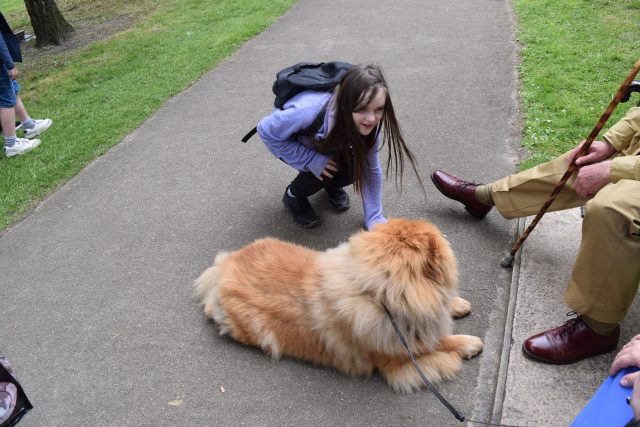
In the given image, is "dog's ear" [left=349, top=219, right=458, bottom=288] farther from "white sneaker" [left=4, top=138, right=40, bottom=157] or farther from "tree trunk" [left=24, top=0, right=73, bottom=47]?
"tree trunk" [left=24, top=0, right=73, bottom=47]

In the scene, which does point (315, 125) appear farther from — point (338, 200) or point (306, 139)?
point (338, 200)

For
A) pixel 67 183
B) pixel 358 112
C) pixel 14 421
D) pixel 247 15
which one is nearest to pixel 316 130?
pixel 358 112

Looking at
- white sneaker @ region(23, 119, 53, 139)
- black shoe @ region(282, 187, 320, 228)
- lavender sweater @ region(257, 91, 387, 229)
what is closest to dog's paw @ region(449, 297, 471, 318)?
lavender sweater @ region(257, 91, 387, 229)

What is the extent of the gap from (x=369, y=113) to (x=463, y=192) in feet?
3.94

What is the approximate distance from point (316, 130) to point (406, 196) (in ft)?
4.32

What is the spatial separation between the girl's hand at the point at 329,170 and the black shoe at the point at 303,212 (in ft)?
1.37

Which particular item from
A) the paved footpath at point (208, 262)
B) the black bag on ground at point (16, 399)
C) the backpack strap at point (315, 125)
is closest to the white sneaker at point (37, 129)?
the paved footpath at point (208, 262)

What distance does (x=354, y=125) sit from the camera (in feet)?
10.6

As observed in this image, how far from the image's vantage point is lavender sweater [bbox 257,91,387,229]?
3.42m

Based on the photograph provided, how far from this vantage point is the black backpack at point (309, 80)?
3.41 metres

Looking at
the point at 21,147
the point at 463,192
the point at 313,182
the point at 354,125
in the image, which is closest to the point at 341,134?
the point at 354,125

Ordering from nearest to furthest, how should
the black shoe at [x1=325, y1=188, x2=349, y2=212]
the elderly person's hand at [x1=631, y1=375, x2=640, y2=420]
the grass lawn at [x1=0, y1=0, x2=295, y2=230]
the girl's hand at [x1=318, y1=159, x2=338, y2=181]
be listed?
the elderly person's hand at [x1=631, y1=375, x2=640, y2=420], the girl's hand at [x1=318, y1=159, x2=338, y2=181], the black shoe at [x1=325, y1=188, x2=349, y2=212], the grass lawn at [x1=0, y1=0, x2=295, y2=230]

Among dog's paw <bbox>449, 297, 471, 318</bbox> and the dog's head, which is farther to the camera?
dog's paw <bbox>449, 297, 471, 318</bbox>

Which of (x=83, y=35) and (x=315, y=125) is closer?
(x=315, y=125)
